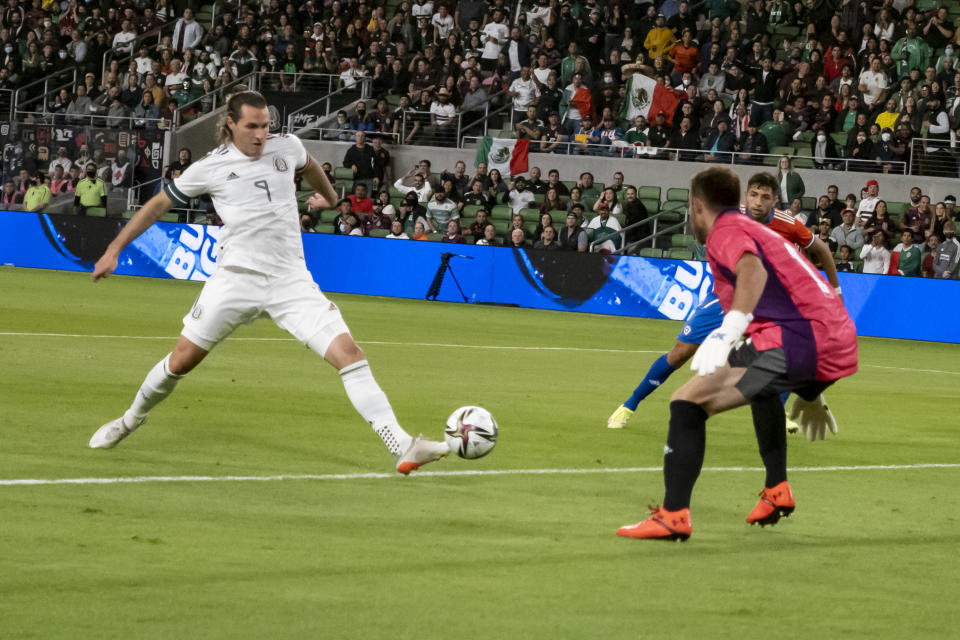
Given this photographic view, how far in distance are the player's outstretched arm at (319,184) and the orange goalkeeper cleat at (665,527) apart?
114 inches

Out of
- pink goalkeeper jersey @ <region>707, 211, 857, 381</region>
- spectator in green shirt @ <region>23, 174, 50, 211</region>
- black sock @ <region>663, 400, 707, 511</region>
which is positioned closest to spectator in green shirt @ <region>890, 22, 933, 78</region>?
spectator in green shirt @ <region>23, 174, 50, 211</region>

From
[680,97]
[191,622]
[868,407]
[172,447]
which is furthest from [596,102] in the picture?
[191,622]

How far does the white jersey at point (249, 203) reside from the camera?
832 centimetres

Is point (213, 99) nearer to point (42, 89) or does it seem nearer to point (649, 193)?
point (42, 89)

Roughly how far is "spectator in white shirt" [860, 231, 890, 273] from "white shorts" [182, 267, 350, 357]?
16840 mm

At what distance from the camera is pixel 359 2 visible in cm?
3381

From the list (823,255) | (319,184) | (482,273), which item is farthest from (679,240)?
(319,184)

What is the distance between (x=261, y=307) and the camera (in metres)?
8.30

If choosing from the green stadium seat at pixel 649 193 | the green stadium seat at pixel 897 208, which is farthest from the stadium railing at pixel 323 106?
the green stadium seat at pixel 897 208

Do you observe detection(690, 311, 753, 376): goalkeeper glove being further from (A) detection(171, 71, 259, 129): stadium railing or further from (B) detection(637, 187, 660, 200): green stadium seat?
(A) detection(171, 71, 259, 129): stadium railing

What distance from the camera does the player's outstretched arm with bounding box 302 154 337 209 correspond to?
8.66 m

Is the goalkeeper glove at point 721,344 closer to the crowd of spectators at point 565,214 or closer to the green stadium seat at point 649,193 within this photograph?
the crowd of spectators at point 565,214

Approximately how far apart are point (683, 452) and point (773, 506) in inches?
30.3

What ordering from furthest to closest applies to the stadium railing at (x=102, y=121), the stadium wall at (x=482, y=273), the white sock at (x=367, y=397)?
the stadium railing at (x=102, y=121), the stadium wall at (x=482, y=273), the white sock at (x=367, y=397)
